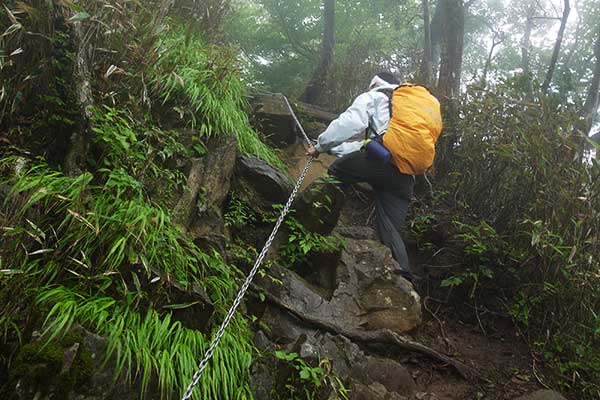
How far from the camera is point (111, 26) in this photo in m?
3.46

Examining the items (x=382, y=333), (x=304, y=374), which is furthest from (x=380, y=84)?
(x=304, y=374)

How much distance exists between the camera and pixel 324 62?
882 centimetres

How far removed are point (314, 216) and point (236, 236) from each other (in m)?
0.86

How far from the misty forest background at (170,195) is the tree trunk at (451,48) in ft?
1.50

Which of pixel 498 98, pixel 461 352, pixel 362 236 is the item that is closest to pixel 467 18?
pixel 498 98

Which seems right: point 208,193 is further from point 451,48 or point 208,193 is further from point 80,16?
point 451,48

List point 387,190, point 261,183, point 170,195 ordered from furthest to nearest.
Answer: point 261,183, point 387,190, point 170,195

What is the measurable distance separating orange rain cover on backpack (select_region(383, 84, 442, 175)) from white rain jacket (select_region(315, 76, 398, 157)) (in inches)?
4.4

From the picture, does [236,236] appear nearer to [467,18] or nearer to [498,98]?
[498,98]

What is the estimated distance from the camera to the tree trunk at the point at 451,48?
6.90m

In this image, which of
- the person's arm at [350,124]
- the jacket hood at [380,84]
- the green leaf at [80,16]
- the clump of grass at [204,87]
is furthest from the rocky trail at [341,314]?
the green leaf at [80,16]

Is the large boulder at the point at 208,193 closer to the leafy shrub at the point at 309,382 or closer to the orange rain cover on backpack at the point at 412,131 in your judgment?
the leafy shrub at the point at 309,382

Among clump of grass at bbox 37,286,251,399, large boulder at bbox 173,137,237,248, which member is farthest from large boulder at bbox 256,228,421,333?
clump of grass at bbox 37,286,251,399

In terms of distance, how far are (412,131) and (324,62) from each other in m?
5.36
